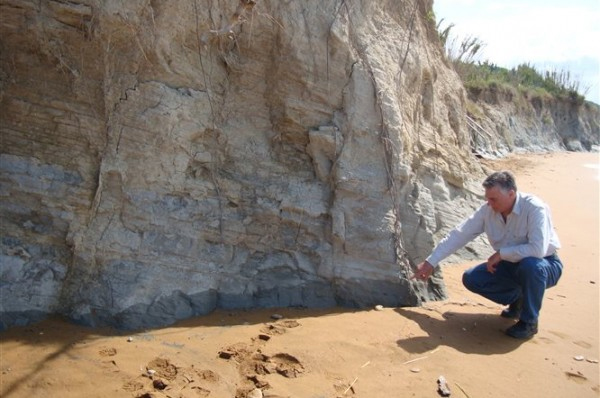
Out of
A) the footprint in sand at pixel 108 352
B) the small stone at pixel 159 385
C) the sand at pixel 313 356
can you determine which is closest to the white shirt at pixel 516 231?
the sand at pixel 313 356

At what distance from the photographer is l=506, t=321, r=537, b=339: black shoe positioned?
145 inches

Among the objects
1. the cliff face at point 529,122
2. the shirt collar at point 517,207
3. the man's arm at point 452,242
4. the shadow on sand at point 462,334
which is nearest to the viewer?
the shadow on sand at point 462,334

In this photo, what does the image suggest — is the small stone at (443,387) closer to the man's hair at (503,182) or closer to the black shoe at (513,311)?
the black shoe at (513,311)

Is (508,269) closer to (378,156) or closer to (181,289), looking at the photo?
(378,156)

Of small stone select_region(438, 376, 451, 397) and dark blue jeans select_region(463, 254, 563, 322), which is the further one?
dark blue jeans select_region(463, 254, 563, 322)

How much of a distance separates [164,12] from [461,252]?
12.6 ft

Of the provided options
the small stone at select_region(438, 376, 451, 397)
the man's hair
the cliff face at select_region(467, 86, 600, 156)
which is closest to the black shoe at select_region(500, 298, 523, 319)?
the man's hair

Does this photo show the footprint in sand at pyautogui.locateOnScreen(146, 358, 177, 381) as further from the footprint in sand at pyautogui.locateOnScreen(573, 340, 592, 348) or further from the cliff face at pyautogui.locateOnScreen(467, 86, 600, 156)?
the cliff face at pyautogui.locateOnScreen(467, 86, 600, 156)

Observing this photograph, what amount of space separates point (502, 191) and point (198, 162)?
2130 millimetres

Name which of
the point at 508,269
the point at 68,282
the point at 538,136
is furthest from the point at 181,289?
the point at 538,136

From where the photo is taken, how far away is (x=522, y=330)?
12.1 ft

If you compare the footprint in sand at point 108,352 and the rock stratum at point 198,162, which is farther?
the rock stratum at point 198,162

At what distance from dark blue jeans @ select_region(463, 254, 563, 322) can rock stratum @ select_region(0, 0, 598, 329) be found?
1.42ft

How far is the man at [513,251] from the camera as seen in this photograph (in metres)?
3.62
